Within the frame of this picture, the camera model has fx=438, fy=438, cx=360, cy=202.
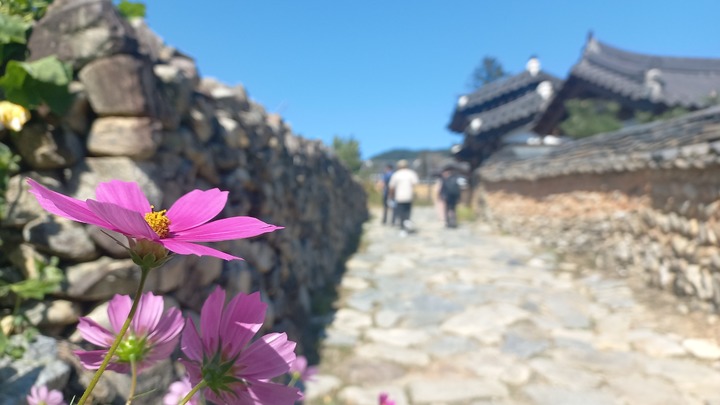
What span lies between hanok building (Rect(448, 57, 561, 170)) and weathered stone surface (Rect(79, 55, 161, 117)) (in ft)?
34.5

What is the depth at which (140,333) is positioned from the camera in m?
0.53

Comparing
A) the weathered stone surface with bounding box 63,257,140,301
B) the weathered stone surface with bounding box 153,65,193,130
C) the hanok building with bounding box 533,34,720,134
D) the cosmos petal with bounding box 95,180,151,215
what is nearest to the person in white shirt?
the hanok building with bounding box 533,34,720,134

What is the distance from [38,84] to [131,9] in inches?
28.8

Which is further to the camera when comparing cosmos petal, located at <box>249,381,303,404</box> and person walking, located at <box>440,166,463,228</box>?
person walking, located at <box>440,166,463,228</box>

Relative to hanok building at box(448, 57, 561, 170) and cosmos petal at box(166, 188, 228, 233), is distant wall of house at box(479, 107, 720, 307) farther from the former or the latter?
cosmos petal at box(166, 188, 228, 233)

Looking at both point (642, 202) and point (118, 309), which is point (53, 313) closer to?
point (118, 309)

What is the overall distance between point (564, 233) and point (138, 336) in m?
6.65

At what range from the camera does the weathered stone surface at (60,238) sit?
1.31m

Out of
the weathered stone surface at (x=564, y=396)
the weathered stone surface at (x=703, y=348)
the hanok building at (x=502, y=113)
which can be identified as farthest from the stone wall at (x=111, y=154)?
the hanok building at (x=502, y=113)

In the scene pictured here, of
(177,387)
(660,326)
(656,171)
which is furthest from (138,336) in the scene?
(656,171)

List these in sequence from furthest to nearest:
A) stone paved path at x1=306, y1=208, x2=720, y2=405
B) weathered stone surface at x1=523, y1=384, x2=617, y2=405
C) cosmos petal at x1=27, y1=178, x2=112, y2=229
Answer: stone paved path at x1=306, y1=208, x2=720, y2=405, weathered stone surface at x1=523, y1=384, x2=617, y2=405, cosmos petal at x1=27, y1=178, x2=112, y2=229

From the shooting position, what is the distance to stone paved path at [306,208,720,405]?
8.03ft

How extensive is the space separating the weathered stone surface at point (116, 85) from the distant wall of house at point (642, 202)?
3.89m

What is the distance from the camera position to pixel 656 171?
4398 millimetres
